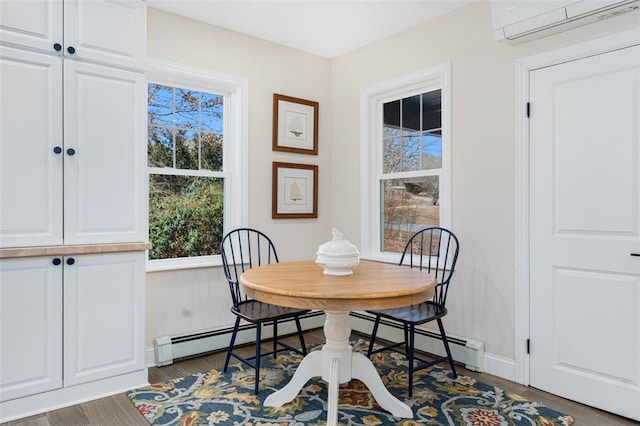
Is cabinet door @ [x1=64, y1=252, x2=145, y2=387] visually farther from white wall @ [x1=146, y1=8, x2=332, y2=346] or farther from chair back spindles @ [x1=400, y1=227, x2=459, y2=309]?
chair back spindles @ [x1=400, y1=227, x2=459, y2=309]

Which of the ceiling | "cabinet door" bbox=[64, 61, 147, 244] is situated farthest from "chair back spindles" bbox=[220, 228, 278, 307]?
the ceiling

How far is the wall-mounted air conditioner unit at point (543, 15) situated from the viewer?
7.47 ft

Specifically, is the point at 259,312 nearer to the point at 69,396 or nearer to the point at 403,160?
the point at 69,396

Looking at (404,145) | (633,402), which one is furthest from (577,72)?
(633,402)

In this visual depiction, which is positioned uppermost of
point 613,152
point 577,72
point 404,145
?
point 577,72

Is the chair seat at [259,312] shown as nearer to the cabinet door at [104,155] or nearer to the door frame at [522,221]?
the cabinet door at [104,155]

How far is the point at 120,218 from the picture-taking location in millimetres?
2578

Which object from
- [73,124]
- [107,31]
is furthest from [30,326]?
[107,31]

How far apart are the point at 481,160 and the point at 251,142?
1.87 meters

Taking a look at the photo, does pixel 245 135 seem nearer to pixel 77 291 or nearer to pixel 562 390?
pixel 77 291

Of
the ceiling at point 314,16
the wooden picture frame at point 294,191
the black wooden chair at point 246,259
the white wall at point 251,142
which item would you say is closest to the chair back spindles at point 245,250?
the black wooden chair at point 246,259

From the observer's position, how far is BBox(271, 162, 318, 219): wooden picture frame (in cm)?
377

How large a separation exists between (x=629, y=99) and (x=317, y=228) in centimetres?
261

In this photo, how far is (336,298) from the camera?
5.86 ft
